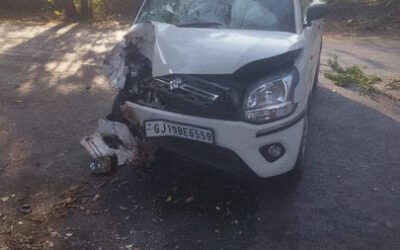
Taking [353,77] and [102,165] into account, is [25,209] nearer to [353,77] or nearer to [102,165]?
[102,165]

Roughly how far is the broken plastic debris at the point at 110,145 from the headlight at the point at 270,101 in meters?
1.26

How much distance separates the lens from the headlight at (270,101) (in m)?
3.46

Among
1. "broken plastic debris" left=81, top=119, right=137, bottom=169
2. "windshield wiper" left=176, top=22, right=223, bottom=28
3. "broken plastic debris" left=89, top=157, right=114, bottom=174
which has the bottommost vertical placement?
"broken plastic debris" left=89, top=157, right=114, bottom=174

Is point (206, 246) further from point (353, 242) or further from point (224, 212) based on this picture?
point (353, 242)

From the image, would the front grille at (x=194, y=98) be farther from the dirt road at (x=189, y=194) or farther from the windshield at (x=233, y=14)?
the windshield at (x=233, y=14)

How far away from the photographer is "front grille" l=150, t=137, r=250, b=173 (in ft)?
11.5

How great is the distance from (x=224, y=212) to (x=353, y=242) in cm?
100

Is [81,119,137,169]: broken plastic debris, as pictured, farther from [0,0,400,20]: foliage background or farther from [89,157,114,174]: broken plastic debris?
[0,0,400,20]: foliage background

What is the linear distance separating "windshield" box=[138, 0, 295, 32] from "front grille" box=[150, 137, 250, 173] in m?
1.36

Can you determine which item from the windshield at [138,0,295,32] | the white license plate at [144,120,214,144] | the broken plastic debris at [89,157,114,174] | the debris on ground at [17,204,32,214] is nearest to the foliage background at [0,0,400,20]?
the windshield at [138,0,295,32]

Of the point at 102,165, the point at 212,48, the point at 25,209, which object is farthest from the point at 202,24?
the point at 25,209

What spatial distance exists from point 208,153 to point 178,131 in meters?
0.29

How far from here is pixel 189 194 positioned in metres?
3.97

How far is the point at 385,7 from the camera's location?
505 inches
